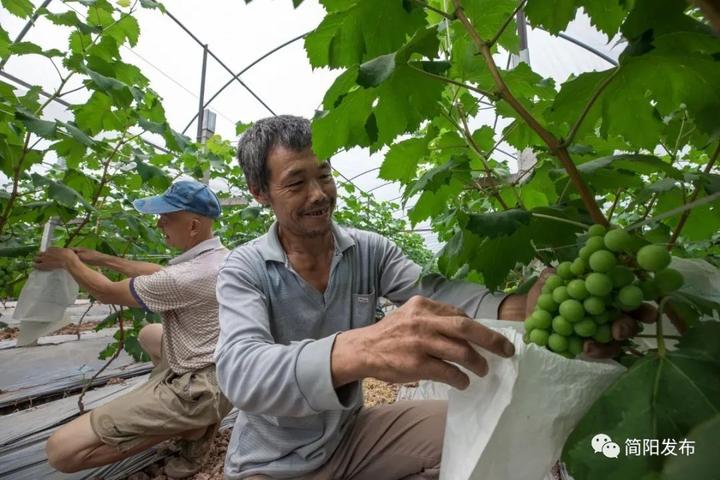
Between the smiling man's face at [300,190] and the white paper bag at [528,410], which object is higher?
the smiling man's face at [300,190]

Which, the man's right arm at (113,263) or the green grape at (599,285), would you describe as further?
the man's right arm at (113,263)

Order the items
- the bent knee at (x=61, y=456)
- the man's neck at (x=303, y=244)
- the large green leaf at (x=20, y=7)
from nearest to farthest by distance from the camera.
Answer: the man's neck at (x=303, y=244) < the large green leaf at (x=20, y=7) < the bent knee at (x=61, y=456)

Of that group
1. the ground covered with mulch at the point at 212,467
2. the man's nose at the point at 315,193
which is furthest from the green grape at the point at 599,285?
the ground covered with mulch at the point at 212,467

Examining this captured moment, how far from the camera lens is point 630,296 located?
60cm

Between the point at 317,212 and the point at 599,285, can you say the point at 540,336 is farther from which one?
the point at 317,212

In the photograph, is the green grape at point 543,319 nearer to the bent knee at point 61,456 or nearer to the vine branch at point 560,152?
the vine branch at point 560,152

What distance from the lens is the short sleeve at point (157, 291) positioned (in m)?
2.71

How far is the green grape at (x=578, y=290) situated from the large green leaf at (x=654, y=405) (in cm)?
12

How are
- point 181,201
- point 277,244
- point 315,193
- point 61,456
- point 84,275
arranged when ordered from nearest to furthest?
1. point 315,193
2. point 277,244
3. point 61,456
4. point 84,275
5. point 181,201

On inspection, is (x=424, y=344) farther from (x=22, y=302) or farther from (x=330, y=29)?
(x=22, y=302)

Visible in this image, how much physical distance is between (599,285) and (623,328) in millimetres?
92

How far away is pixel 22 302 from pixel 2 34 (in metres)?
1.52

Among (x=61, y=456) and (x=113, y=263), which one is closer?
(x=61, y=456)

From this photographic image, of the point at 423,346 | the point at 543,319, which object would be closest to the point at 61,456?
the point at 423,346
